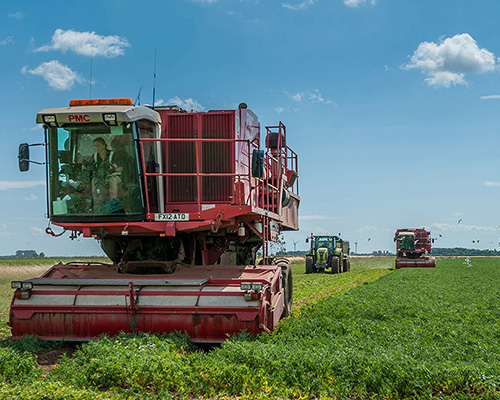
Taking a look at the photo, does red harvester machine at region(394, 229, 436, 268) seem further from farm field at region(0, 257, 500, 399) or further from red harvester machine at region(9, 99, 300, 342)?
farm field at region(0, 257, 500, 399)

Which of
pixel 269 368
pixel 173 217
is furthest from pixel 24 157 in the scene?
pixel 269 368

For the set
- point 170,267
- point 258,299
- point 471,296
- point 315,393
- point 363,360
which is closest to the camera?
point 315,393

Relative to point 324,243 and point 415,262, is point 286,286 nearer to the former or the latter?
point 324,243

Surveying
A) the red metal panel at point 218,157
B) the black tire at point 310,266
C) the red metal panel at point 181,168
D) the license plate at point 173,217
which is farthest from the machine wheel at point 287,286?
the black tire at point 310,266

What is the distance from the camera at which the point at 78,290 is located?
960 centimetres

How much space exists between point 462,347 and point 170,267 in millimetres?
5048

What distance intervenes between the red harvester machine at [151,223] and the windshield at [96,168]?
17 mm

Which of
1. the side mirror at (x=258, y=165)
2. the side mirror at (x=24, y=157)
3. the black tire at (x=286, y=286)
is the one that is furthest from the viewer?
the black tire at (x=286, y=286)

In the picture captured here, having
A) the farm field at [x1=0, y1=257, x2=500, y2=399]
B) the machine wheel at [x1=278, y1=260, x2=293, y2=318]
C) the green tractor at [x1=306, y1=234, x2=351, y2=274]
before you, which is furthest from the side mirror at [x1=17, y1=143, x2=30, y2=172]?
the green tractor at [x1=306, y1=234, x2=351, y2=274]

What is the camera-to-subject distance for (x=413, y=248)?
4753cm

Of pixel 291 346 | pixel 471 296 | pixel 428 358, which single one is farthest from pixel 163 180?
pixel 471 296

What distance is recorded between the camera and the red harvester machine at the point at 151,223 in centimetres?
921

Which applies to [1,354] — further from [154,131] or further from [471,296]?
[471,296]

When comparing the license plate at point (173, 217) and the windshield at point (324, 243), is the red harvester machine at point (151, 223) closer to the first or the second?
the license plate at point (173, 217)
